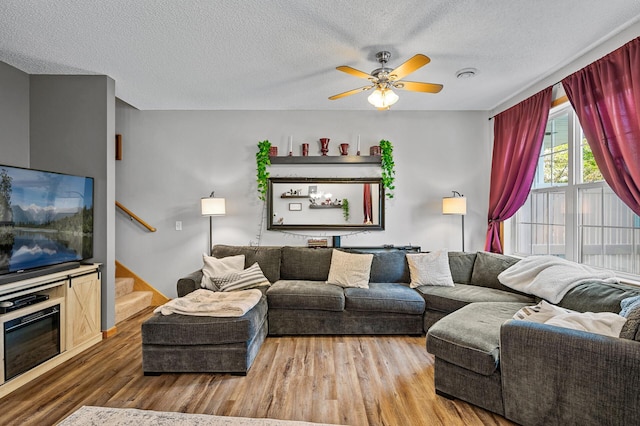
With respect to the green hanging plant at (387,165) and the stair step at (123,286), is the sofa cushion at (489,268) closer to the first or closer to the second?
the green hanging plant at (387,165)

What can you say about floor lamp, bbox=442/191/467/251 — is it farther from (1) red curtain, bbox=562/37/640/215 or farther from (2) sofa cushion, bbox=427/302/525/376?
(2) sofa cushion, bbox=427/302/525/376

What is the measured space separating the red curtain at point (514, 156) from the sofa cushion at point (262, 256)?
A: 2.72 metres

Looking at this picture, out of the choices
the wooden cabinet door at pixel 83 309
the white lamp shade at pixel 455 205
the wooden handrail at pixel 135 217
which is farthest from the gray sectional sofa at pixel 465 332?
the wooden handrail at pixel 135 217

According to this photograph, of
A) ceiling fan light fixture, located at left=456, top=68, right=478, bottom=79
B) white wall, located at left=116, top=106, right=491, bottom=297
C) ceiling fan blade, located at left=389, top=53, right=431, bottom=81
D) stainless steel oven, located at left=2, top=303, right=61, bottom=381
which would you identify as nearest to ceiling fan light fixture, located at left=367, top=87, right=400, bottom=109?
ceiling fan blade, located at left=389, top=53, right=431, bottom=81

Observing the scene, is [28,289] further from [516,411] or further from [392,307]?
[516,411]

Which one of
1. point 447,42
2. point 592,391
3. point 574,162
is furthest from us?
point 574,162

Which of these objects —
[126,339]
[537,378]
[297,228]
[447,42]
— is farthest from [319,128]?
[537,378]

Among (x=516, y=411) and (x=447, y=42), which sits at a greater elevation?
(x=447, y=42)

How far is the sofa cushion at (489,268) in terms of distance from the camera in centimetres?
351

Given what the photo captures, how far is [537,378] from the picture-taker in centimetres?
184

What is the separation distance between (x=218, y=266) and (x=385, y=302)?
182 centimetres

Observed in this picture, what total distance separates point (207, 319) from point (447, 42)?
2.91 m

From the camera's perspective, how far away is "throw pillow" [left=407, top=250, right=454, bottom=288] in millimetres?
3652

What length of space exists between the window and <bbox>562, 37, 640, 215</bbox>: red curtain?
0.41 metres
